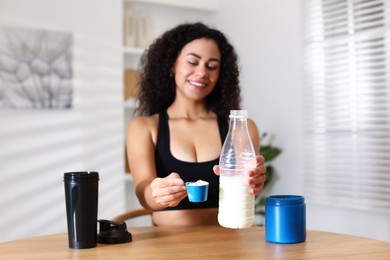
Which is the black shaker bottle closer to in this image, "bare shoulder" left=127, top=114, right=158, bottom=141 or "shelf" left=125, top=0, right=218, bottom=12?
"bare shoulder" left=127, top=114, right=158, bottom=141

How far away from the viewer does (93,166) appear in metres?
3.83

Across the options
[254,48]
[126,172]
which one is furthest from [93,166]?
[254,48]

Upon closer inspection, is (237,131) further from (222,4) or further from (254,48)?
(222,4)

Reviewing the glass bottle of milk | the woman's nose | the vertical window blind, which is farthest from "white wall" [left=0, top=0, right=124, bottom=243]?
the glass bottle of milk

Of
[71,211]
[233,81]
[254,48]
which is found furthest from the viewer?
[254,48]

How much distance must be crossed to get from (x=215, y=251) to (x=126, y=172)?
2710mm

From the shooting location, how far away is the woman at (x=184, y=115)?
84.9 inches

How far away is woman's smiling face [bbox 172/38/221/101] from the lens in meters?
2.18

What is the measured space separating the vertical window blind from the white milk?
5.79 ft

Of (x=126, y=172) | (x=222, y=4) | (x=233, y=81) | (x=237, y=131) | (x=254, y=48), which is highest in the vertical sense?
(x=222, y=4)

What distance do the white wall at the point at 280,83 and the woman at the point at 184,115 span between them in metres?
1.37

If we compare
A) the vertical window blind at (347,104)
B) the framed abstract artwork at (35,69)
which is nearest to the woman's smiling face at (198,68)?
the vertical window blind at (347,104)

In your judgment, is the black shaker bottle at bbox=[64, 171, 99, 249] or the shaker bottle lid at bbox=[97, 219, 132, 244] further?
the shaker bottle lid at bbox=[97, 219, 132, 244]

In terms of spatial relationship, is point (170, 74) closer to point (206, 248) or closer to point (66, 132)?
point (206, 248)
